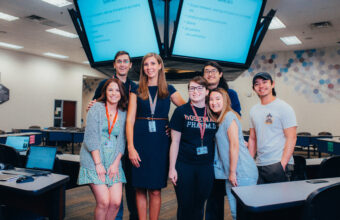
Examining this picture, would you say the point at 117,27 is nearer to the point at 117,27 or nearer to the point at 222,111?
the point at 117,27

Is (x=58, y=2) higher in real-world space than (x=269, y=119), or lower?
higher

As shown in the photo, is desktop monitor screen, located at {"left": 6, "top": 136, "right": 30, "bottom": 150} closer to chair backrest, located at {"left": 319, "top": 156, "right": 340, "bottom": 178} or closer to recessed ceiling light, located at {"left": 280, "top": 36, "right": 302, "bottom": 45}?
chair backrest, located at {"left": 319, "top": 156, "right": 340, "bottom": 178}

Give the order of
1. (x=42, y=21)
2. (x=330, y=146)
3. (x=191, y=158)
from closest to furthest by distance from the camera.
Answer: (x=191, y=158)
(x=330, y=146)
(x=42, y=21)

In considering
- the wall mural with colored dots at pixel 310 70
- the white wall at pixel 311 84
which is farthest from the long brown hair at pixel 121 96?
the wall mural with colored dots at pixel 310 70

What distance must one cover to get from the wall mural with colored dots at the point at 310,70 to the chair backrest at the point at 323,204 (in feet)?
30.3

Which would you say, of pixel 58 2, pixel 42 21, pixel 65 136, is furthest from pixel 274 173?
pixel 65 136

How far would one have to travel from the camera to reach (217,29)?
2.45 meters

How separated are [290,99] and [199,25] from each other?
27.4 ft

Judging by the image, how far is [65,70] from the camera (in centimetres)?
1179

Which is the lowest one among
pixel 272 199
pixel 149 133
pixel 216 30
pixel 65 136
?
pixel 65 136

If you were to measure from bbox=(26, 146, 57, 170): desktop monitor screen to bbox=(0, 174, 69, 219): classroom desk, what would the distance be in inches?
9.3

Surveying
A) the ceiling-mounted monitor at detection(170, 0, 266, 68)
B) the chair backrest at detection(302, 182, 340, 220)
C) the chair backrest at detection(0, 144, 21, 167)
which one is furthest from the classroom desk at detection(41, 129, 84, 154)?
the chair backrest at detection(302, 182, 340, 220)

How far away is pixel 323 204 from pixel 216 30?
177cm

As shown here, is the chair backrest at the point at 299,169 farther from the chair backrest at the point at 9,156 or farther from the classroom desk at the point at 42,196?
the chair backrest at the point at 9,156
